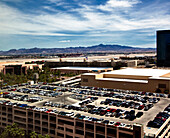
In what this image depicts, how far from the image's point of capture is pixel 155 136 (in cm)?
3262

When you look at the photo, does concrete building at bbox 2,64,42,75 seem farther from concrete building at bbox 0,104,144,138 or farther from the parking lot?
concrete building at bbox 0,104,144,138

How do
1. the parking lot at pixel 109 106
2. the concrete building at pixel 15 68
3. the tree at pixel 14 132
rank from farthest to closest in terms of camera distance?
the concrete building at pixel 15 68
the tree at pixel 14 132
the parking lot at pixel 109 106

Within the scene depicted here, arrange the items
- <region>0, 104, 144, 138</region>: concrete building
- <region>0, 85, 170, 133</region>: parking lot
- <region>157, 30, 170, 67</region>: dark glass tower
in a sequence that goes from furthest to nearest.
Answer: <region>157, 30, 170, 67</region>: dark glass tower, <region>0, 85, 170, 133</region>: parking lot, <region>0, 104, 144, 138</region>: concrete building

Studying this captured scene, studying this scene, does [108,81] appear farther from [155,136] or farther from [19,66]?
[19,66]

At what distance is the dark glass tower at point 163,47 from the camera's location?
142 metres

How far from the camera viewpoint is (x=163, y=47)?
144000mm

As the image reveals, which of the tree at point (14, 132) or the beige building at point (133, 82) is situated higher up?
the beige building at point (133, 82)

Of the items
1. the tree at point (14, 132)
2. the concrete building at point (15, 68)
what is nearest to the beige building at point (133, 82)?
the tree at point (14, 132)

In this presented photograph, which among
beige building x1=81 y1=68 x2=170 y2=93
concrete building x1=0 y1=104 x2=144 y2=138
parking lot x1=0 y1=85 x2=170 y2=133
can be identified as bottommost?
concrete building x1=0 y1=104 x2=144 y2=138

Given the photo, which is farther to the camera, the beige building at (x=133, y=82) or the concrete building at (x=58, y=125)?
the beige building at (x=133, y=82)

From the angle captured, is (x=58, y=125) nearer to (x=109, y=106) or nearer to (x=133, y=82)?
(x=109, y=106)

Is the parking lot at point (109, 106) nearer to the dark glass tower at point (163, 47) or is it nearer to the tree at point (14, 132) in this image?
the tree at point (14, 132)

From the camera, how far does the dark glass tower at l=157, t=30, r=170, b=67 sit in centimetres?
Answer: 14212

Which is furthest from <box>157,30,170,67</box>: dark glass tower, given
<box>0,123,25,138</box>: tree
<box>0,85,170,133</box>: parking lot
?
<box>0,123,25,138</box>: tree
